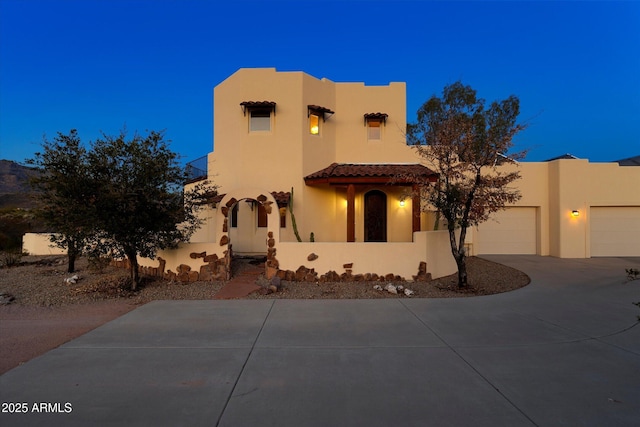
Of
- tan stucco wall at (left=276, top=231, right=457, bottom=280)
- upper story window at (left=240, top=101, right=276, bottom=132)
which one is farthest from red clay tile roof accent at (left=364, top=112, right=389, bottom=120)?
tan stucco wall at (left=276, top=231, right=457, bottom=280)

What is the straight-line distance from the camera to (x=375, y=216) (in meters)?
15.3

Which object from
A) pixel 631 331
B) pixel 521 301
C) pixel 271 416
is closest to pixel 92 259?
pixel 271 416

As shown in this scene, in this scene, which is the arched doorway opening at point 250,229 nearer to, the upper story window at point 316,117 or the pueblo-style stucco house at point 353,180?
the pueblo-style stucco house at point 353,180

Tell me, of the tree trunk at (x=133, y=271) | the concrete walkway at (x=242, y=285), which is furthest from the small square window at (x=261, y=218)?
the tree trunk at (x=133, y=271)

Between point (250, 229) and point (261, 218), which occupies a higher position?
point (261, 218)

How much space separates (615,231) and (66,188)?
63.9 ft

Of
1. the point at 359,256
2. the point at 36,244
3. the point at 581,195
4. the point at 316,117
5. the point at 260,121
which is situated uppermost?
the point at 316,117

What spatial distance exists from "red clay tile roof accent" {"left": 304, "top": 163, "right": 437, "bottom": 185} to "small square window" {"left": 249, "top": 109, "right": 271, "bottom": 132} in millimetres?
2574

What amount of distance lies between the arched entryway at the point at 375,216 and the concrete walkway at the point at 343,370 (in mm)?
8244

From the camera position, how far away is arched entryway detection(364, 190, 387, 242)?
1527cm

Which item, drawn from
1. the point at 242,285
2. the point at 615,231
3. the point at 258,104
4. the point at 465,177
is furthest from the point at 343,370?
the point at 615,231

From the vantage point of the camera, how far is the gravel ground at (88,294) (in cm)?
565

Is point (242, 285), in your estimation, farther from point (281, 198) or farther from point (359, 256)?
point (281, 198)

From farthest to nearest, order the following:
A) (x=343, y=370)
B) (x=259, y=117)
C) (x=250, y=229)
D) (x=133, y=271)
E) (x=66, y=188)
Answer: (x=250, y=229), (x=259, y=117), (x=133, y=271), (x=66, y=188), (x=343, y=370)
